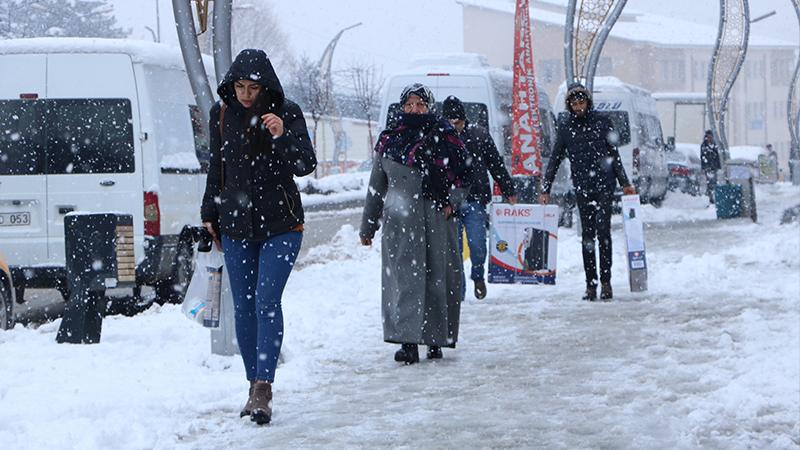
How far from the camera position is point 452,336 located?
8633 mm

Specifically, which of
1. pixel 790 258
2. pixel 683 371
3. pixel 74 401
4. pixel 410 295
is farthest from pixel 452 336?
pixel 790 258

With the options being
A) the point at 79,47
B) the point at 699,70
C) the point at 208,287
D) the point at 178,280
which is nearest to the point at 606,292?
the point at 178,280

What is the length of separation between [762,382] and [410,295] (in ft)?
7.57

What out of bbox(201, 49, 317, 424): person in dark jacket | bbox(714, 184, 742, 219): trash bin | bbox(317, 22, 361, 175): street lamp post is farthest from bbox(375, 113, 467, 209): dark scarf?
bbox(317, 22, 361, 175): street lamp post

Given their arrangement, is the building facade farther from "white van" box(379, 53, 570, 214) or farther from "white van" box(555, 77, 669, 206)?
"white van" box(379, 53, 570, 214)

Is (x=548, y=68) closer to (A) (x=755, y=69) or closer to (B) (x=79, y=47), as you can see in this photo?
(A) (x=755, y=69)

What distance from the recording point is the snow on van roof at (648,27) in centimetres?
8717

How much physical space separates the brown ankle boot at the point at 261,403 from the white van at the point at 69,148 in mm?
5122

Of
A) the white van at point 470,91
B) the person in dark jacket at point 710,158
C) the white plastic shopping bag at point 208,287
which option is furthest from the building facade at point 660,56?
the white plastic shopping bag at point 208,287

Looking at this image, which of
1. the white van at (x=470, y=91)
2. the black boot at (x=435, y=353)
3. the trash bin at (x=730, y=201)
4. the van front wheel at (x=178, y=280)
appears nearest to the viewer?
the black boot at (x=435, y=353)

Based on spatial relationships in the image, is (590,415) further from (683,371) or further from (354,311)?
(354,311)

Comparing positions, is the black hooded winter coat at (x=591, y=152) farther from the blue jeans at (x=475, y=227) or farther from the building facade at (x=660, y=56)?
the building facade at (x=660, y=56)

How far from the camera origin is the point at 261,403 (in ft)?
20.8

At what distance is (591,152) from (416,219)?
11.5 ft
